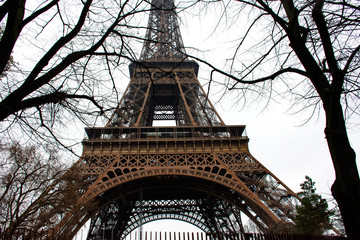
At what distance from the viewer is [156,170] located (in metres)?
18.5

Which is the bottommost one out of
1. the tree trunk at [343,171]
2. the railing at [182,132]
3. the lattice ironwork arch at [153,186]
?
the tree trunk at [343,171]

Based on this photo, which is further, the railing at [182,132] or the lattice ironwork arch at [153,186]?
the railing at [182,132]

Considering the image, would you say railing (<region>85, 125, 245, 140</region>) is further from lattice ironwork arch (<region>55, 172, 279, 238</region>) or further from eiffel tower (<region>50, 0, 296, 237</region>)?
lattice ironwork arch (<region>55, 172, 279, 238</region>)

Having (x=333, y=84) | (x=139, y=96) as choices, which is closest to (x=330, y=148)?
(x=333, y=84)

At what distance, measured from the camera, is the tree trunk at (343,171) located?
10.6ft

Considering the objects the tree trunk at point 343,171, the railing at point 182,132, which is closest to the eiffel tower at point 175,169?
the railing at point 182,132

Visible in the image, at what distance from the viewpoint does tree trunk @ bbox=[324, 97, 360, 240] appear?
3.24m

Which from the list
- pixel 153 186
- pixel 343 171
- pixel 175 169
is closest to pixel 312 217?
pixel 175 169

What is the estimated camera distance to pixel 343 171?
3.42m

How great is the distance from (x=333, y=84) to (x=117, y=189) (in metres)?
19.6

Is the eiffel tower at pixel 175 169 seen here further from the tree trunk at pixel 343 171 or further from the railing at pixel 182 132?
the tree trunk at pixel 343 171

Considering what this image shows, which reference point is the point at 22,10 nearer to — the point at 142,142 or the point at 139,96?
the point at 142,142

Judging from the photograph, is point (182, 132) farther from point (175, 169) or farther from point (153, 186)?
point (153, 186)

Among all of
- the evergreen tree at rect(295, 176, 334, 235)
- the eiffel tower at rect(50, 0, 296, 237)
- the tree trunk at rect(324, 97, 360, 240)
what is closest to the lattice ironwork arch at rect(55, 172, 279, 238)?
the eiffel tower at rect(50, 0, 296, 237)
